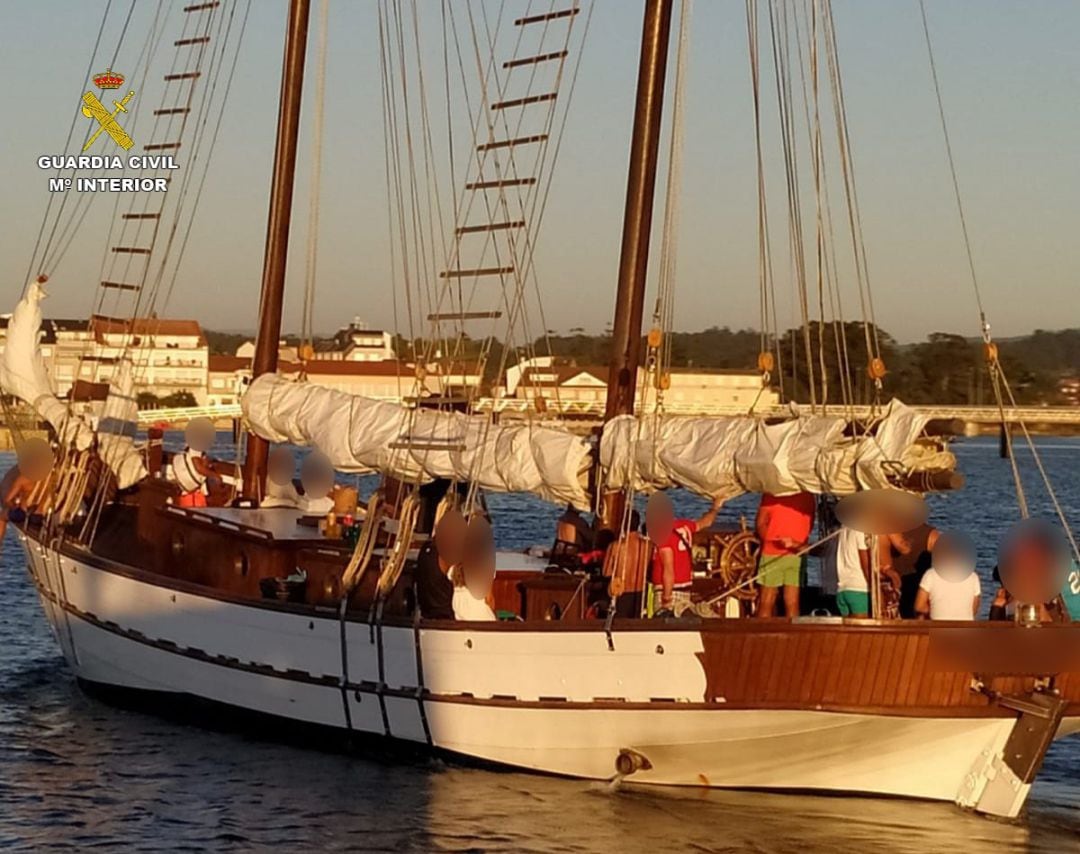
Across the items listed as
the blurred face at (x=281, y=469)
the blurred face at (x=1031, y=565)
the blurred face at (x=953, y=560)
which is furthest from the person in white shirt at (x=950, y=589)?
the blurred face at (x=281, y=469)

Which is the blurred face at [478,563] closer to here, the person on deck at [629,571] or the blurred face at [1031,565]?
the person on deck at [629,571]

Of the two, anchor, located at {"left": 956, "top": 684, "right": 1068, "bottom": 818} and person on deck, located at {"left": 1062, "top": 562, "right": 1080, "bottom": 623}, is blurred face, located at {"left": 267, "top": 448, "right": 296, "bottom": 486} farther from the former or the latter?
person on deck, located at {"left": 1062, "top": 562, "right": 1080, "bottom": 623}

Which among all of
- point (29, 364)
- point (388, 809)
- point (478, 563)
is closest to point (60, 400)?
point (29, 364)

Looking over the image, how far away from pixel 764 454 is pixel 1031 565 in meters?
2.50

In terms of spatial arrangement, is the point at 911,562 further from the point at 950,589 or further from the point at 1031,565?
the point at 1031,565

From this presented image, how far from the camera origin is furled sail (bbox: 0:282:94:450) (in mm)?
28531

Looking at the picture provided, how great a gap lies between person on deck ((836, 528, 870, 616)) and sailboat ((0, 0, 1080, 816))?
2.60 ft

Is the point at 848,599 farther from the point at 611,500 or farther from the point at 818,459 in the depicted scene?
the point at 611,500

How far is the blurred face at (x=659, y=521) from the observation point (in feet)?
62.4

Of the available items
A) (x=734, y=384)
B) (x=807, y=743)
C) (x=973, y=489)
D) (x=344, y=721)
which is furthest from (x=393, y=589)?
(x=734, y=384)

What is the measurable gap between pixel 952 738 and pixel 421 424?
6921mm

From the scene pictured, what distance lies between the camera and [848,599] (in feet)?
59.7

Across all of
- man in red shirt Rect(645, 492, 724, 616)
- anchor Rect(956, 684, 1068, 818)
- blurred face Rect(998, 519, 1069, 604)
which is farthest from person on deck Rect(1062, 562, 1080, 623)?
man in red shirt Rect(645, 492, 724, 616)

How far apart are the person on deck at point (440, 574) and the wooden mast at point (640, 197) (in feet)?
9.17
